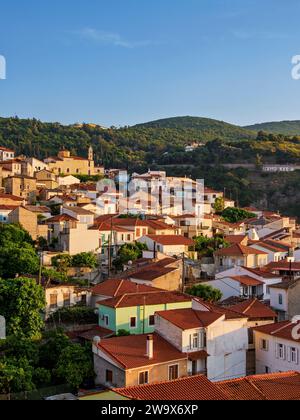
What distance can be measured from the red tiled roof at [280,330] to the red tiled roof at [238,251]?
14793mm

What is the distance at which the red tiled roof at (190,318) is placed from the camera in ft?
68.6

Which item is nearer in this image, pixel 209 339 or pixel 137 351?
pixel 137 351

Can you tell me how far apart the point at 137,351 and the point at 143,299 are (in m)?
5.07

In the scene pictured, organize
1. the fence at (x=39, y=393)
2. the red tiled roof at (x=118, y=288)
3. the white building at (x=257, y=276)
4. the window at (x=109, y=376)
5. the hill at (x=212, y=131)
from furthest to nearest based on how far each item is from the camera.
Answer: the hill at (x=212, y=131)
the white building at (x=257, y=276)
the red tiled roof at (x=118, y=288)
the window at (x=109, y=376)
the fence at (x=39, y=393)

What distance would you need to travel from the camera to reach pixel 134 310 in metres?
24.4

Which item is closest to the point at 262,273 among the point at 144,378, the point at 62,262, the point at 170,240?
the point at 170,240

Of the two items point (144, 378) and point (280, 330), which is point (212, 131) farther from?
point (144, 378)

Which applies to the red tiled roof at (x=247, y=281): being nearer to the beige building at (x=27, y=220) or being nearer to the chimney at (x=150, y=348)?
the chimney at (x=150, y=348)

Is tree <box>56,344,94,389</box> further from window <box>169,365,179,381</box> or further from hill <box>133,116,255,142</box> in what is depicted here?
hill <box>133,116,255,142</box>

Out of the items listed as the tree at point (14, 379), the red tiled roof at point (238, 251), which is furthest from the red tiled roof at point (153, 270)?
the tree at point (14, 379)

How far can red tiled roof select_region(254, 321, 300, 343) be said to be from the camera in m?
20.6

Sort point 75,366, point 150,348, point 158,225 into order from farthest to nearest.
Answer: point 158,225, point 75,366, point 150,348

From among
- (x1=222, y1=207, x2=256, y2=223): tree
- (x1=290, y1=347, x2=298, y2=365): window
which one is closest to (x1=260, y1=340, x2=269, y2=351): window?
(x1=290, y1=347, x2=298, y2=365): window

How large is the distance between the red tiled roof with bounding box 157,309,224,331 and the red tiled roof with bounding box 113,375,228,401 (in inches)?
228
